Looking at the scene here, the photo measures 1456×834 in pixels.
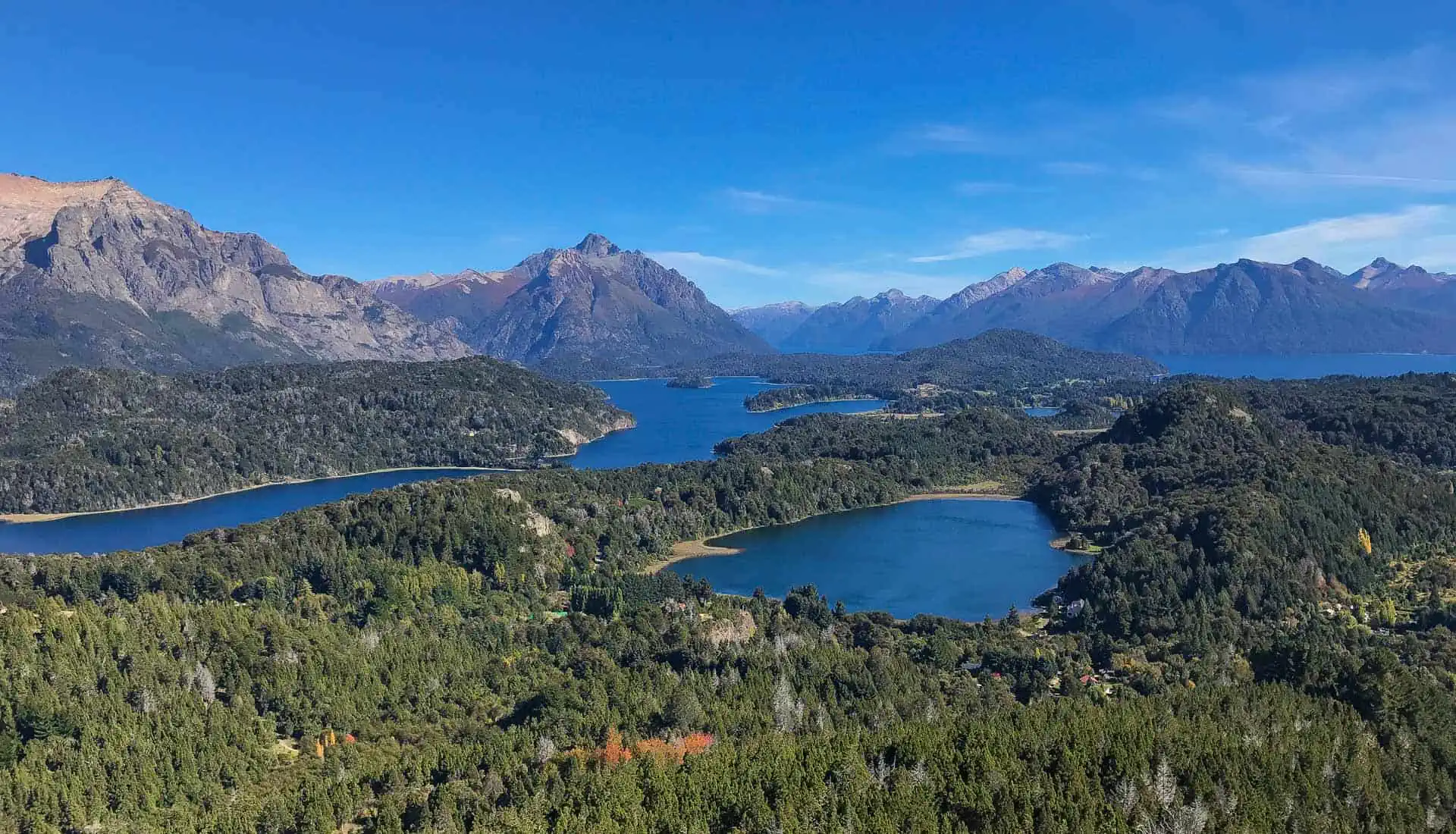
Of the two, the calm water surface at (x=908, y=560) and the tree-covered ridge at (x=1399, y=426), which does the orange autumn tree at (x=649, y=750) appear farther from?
the tree-covered ridge at (x=1399, y=426)

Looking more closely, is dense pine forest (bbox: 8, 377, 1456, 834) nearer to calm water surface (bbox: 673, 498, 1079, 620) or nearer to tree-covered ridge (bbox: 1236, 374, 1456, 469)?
calm water surface (bbox: 673, 498, 1079, 620)

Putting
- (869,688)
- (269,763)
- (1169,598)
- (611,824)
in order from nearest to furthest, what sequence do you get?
1. (611,824)
2. (269,763)
3. (869,688)
4. (1169,598)

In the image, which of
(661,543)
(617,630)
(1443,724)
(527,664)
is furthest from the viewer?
(661,543)

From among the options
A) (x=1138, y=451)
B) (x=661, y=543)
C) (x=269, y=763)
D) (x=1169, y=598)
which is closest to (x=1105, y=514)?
(x=1138, y=451)

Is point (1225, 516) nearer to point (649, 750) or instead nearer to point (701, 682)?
point (701, 682)

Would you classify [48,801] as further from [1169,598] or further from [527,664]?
[1169,598]

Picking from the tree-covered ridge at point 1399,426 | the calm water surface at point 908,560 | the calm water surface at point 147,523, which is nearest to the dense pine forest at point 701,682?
the calm water surface at point 908,560

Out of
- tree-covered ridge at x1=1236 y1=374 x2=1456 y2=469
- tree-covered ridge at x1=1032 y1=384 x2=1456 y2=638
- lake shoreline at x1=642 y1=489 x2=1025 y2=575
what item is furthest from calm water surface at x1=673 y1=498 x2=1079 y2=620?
tree-covered ridge at x1=1236 y1=374 x2=1456 y2=469
